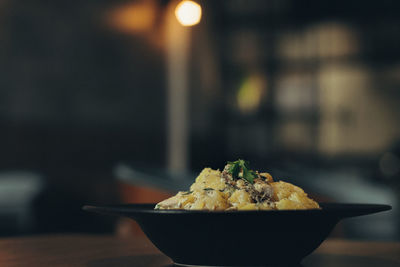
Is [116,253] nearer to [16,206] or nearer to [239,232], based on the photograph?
[239,232]

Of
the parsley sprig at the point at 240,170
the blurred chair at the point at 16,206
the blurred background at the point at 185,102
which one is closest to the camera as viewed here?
the parsley sprig at the point at 240,170

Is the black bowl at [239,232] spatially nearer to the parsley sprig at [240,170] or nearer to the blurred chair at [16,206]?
the parsley sprig at [240,170]

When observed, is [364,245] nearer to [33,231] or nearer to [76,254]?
[76,254]

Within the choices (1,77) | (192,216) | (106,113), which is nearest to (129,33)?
(106,113)

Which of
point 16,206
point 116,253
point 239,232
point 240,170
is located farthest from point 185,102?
point 239,232

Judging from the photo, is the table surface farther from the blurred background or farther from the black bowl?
the blurred background

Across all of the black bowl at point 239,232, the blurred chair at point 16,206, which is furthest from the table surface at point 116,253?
the blurred chair at point 16,206
